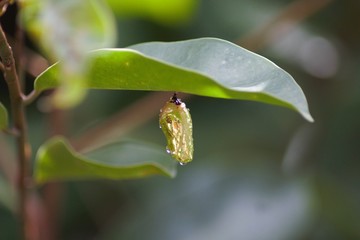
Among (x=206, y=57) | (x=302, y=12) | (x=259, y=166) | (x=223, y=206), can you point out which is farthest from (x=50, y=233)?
(x=206, y=57)

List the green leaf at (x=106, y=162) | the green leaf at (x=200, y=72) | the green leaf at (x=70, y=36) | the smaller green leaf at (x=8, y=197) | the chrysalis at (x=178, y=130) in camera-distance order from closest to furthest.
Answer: the green leaf at (x=70, y=36), the green leaf at (x=200, y=72), the chrysalis at (x=178, y=130), the green leaf at (x=106, y=162), the smaller green leaf at (x=8, y=197)

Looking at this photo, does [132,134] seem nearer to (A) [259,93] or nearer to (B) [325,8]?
(B) [325,8]

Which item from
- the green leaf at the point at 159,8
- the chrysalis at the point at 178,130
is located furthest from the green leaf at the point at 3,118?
the green leaf at the point at 159,8

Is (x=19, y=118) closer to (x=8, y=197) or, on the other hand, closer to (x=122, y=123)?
(x=8, y=197)

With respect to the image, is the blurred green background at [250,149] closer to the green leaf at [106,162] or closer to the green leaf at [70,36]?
the green leaf at [106,162]

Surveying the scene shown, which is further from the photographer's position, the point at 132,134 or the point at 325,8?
the point at 325,8

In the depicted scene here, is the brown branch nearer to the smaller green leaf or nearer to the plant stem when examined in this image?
the smaller green leaf
